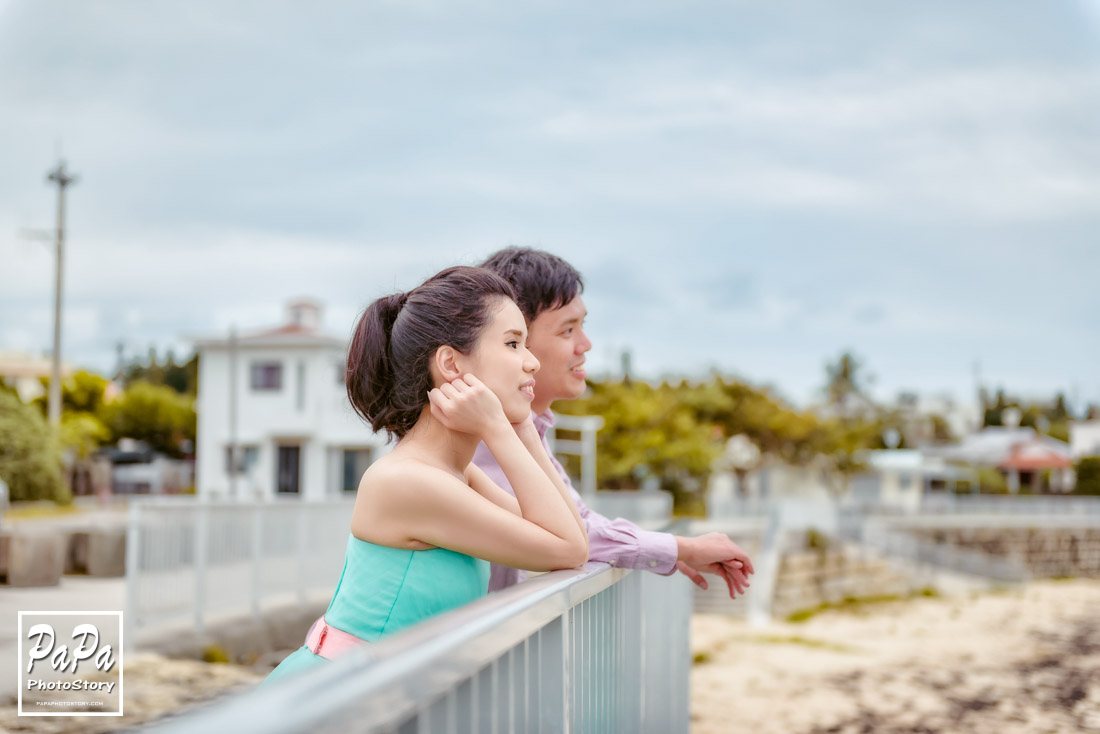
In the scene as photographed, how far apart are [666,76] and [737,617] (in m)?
55.4

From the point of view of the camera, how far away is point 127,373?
80375mm

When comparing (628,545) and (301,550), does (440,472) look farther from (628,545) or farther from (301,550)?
(301,550)

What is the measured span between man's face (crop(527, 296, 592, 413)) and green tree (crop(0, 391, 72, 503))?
23985 mm

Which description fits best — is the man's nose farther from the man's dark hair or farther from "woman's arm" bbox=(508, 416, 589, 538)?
"woman's arm" bbox=(508, 416, 589, 538)

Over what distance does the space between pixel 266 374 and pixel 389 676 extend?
34441 millimetres

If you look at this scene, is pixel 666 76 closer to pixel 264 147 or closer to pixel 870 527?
pixel 264 147

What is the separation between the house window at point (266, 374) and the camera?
33812 mm

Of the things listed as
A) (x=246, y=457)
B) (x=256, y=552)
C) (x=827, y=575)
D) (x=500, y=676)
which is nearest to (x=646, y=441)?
(x=827, y=575)

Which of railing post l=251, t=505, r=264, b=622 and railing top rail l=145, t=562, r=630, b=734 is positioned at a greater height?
railing top rail l=145, t=562, r=630, b=734

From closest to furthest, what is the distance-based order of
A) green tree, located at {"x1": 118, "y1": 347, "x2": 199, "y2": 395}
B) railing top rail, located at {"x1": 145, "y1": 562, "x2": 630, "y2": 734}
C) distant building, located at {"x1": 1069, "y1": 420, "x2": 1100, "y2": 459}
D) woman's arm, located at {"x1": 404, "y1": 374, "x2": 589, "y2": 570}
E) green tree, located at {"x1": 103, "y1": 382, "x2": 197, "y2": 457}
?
railing top rail, located at {"x1": 145, "y1": 562, "x2": 630, "y2": 734}
woman's arm, located at {"x1": 404, "y1": 374, "x2": 589, "y2": 570}
green tree, located at {"x1": 103, "y1": 382, "x2": 197, "y2": 457}
distant building, located at {"x1": 1069, "y1": 420, "x2": 1100, "y2": 459}
green tree, located at {"x1": 118, "y1": 347, "x2": 199, "y2": 395}

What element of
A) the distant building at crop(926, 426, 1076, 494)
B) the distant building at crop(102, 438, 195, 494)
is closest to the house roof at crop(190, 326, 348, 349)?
the distant building at crop(102, 438, 195, 494)

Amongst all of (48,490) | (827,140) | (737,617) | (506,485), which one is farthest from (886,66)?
(506,485)

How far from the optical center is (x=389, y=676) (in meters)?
0.92

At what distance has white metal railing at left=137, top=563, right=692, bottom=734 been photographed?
795 mm
